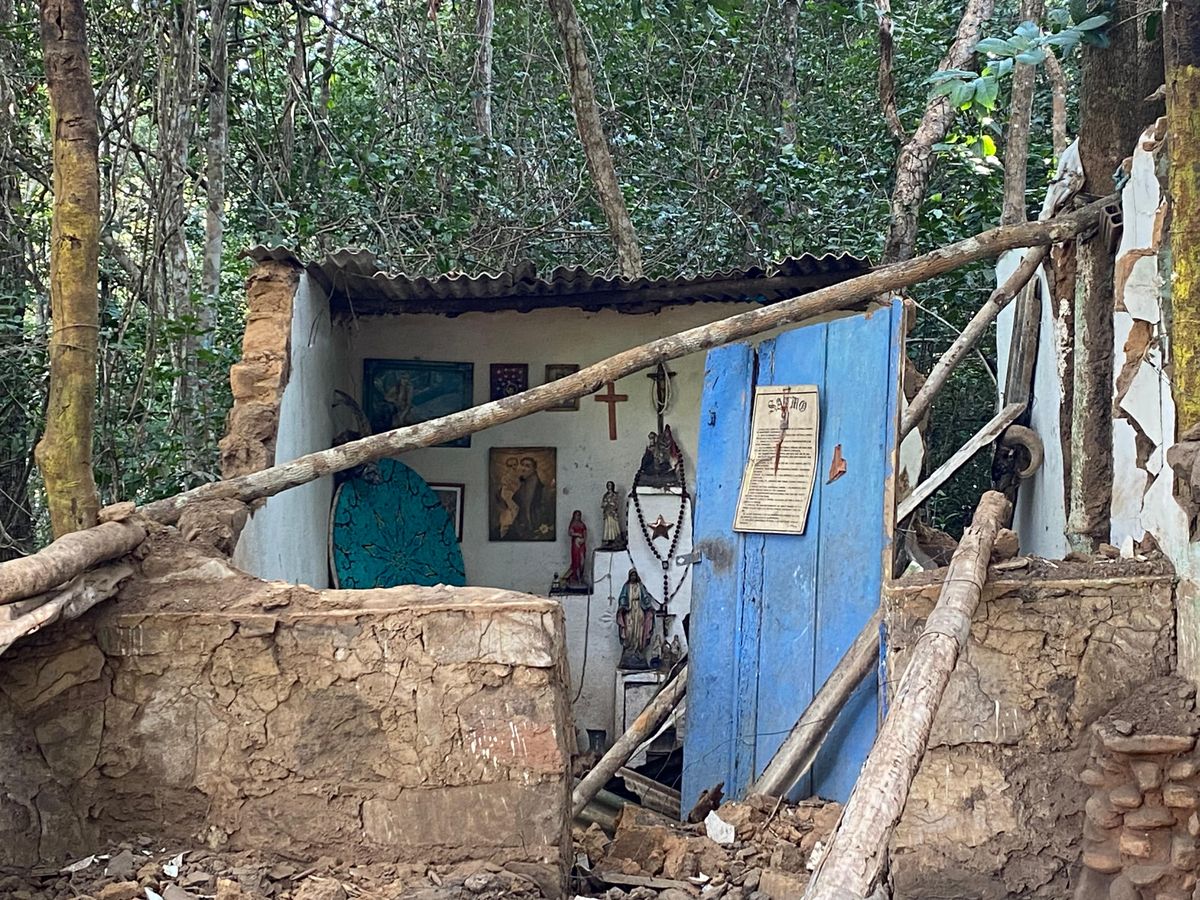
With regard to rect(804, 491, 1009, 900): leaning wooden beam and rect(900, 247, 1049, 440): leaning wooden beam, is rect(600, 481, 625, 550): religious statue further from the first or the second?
rect(804, 491, 1009, 900): leaning wooden beam

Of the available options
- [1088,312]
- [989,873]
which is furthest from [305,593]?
[1088,312]

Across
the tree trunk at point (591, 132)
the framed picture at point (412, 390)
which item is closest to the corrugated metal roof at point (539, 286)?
the framed picture at point (412, 390)

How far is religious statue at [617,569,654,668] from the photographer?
7078 millimetres

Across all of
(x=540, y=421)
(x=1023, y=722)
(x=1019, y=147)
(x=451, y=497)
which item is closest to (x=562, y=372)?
(x=540, y=421)

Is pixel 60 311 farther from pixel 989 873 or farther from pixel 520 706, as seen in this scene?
pixel 989 873

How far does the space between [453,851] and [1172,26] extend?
11.0ft

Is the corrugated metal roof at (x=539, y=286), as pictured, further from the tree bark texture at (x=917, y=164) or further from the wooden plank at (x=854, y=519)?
the wooden plank at (x=854, y=519)

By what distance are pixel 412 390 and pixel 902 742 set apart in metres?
5.43

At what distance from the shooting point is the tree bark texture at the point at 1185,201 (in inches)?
130

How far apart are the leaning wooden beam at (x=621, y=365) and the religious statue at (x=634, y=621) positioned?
2.76m

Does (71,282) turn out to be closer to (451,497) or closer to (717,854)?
(717,854)

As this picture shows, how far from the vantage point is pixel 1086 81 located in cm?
460

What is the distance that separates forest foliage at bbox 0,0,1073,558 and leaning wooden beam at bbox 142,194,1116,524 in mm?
2001

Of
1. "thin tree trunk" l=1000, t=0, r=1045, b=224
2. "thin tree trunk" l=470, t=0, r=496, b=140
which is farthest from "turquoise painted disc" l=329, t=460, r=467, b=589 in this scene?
"thin tree trunk" l=1000, t=0, r=1045, b=224
